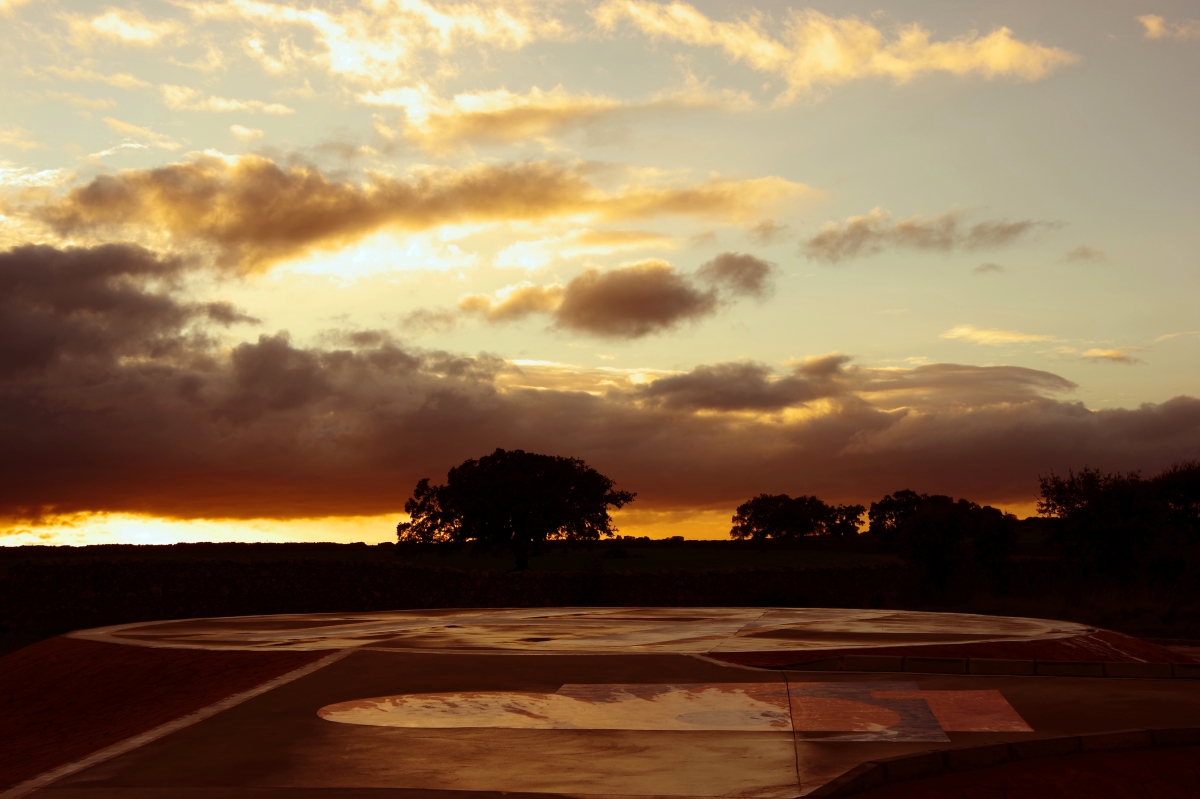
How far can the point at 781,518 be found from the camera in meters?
110

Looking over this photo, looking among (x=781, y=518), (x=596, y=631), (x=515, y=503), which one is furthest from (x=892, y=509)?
(x=596, y=631)

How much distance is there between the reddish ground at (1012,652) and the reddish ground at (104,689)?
6.12m

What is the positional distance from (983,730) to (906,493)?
369ft

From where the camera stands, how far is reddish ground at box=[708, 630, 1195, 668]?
1313 cm

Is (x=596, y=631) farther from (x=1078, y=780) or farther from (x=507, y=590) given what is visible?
(x=507, y=590)

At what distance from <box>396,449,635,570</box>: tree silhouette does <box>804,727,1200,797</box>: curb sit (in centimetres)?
4857

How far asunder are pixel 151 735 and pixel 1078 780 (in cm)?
794

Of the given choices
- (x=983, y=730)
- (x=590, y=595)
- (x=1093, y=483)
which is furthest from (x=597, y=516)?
(x=983, y=730)

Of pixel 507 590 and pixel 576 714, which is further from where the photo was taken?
pixel 507 590

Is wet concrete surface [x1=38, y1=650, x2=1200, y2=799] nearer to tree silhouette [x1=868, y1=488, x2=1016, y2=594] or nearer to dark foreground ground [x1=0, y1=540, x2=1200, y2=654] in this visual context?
dark foreground ground [x1=0, y1=540, x2=1200, y2=654]

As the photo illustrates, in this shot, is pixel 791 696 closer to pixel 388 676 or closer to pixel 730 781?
pixel 730 781

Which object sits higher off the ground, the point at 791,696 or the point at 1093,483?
the point at 1093,483

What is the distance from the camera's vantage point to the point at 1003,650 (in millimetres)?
14188

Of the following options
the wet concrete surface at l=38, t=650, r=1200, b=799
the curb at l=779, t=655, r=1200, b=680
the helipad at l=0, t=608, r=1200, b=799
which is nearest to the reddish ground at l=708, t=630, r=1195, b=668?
the helipad at l=0, t=608, r=1200, b=799
